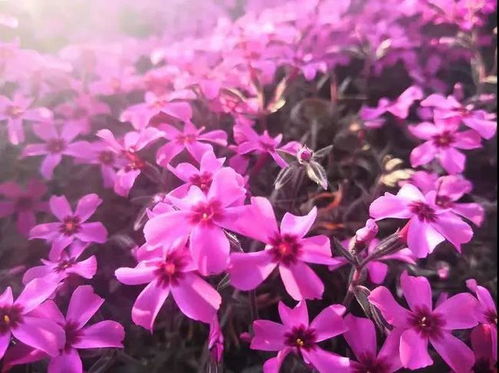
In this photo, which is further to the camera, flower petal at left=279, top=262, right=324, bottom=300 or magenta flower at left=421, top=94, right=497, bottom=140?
magenta flower at left=421, top=94, right=497, bottom=140

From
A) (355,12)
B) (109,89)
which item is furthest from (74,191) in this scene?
(355,12)

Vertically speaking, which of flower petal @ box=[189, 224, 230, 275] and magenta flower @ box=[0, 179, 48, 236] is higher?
flower petal @ box=[189, 224, 230, 275]

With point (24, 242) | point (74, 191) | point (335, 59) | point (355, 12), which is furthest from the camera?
point (355, 12)

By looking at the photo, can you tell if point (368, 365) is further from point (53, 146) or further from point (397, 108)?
point (53, 146)

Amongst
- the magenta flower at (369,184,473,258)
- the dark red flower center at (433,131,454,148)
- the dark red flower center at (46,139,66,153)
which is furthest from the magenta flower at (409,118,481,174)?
the dark red flower center at (46,139,66,153)

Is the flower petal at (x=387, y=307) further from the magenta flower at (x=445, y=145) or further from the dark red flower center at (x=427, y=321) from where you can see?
the magenta flower at (x=445, y=145)

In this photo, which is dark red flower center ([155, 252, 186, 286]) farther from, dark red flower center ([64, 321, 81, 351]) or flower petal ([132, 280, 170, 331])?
dark red flower center ([64, 321, 81, 351])

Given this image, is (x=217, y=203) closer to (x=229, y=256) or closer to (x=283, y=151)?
(x=229, y=256)
